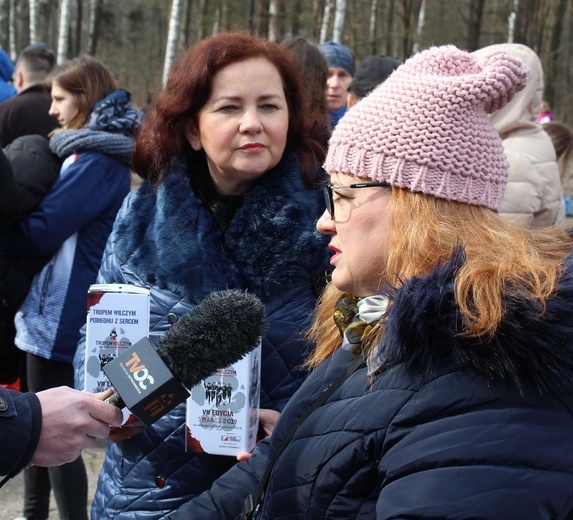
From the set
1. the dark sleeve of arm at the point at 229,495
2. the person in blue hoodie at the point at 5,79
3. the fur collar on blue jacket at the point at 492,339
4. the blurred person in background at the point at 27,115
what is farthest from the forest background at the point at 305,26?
the fur collar on blue jacket at the point at 492,339

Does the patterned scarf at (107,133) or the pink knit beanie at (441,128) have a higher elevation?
the pink knit beanie at (441,128)

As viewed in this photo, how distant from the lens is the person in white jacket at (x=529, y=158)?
11.9 feet

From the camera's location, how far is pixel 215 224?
2.45m

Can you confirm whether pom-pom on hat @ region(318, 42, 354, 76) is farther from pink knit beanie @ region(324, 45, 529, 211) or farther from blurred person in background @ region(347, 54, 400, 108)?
pink knit beanie @ region(324, 45, 529, 211)

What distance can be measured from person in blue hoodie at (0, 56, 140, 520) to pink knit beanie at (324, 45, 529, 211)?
2.15 metres

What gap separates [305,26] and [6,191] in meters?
22.7

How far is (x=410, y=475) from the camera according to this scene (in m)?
1.22

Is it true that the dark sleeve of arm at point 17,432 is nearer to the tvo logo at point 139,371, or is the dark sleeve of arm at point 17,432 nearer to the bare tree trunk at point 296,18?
the tvo logo at point 139,371

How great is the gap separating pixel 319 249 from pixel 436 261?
0.89 m

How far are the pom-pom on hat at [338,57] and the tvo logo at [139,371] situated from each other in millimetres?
4628

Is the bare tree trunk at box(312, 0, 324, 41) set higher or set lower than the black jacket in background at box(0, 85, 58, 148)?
higher

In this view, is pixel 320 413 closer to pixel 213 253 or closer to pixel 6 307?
pixel 213 253

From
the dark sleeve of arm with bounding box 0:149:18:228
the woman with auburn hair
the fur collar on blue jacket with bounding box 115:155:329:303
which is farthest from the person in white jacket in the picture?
the dark sleeve of arm with bounding box 0:149:18:228

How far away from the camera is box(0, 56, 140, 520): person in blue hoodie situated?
345 centimetres
